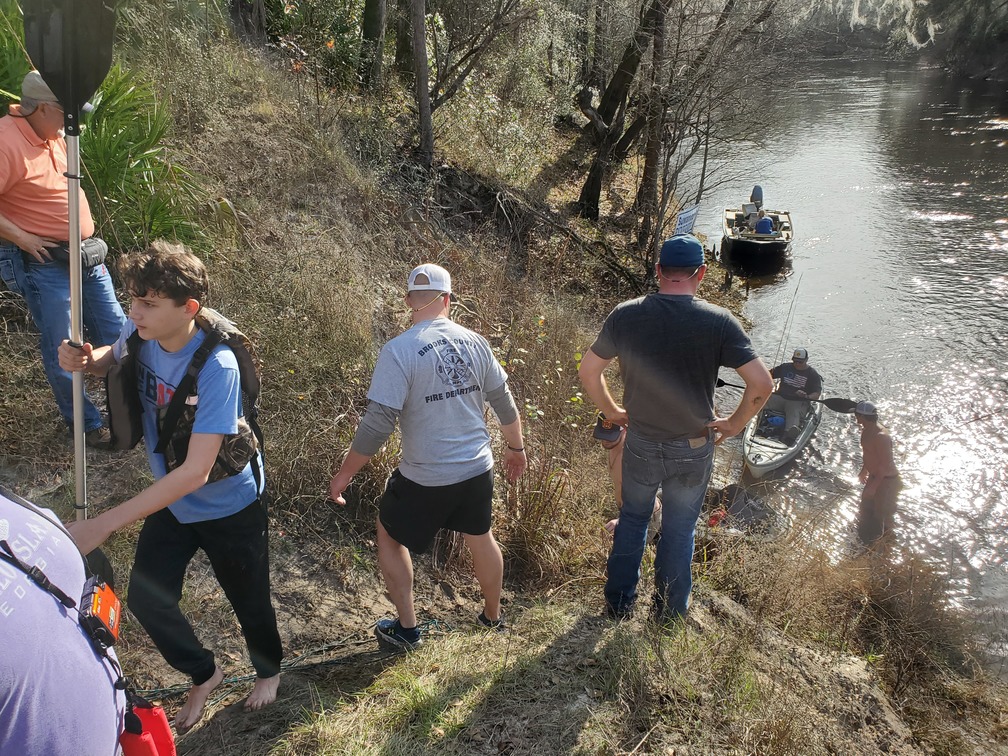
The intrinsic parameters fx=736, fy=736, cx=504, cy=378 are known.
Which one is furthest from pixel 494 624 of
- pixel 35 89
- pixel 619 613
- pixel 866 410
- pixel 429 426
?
pixel 866 410

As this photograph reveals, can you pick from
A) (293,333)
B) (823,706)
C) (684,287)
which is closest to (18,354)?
(293,333)

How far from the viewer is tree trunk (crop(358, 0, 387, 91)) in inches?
427

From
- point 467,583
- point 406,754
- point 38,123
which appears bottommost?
point 467,583

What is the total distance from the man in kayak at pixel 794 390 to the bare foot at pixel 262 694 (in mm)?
8392

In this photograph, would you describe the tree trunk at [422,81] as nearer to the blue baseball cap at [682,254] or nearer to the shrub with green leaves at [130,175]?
the shrub with green leaves at [130,175]

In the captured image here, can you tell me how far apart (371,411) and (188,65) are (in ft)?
20.6

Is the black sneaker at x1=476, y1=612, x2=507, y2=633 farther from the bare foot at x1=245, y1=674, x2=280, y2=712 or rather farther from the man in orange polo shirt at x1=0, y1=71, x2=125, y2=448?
the man in orange polo shirt at x1=0, y1=71, x2=125, y2=448

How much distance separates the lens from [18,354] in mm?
4484

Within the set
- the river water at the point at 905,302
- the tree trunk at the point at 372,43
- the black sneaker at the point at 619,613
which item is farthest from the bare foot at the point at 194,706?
the tree trunk at the point at 372,43

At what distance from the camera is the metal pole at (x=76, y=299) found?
7.67 feet

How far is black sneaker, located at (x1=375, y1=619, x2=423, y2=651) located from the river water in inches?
188

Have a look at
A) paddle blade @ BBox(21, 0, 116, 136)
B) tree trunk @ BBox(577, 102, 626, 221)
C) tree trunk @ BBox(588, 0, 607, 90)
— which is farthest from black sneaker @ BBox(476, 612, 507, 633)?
tree trunk @ BBox(588, 0, 607, 90)

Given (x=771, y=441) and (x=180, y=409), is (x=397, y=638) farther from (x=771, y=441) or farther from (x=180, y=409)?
(x=771, y=441)

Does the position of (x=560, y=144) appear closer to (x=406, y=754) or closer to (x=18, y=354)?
(x=18, y=354)
